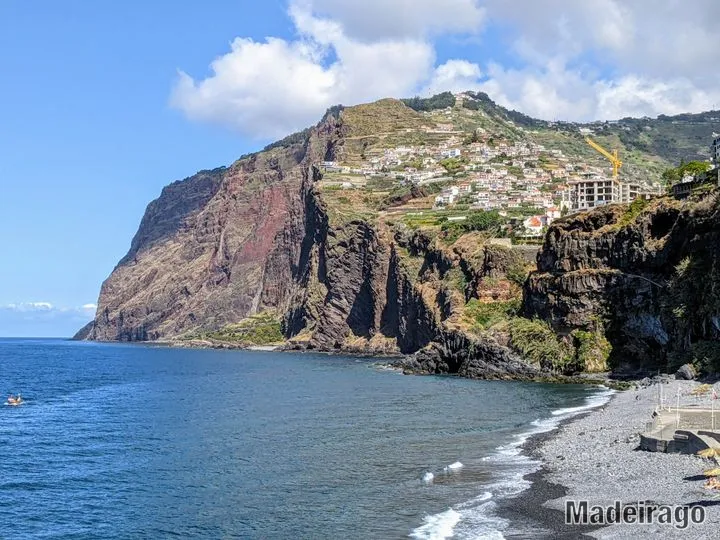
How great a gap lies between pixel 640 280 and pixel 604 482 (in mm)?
58519

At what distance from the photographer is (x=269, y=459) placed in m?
44.4

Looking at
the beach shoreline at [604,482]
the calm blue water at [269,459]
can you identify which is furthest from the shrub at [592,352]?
the beach shoreline at [604,482]

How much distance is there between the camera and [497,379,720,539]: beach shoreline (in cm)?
2627

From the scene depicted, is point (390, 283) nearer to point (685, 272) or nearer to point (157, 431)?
point (685, 272)

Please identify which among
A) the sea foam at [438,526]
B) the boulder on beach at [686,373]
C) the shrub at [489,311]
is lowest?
the sea foam at [438,526]

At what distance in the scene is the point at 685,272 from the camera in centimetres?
7569

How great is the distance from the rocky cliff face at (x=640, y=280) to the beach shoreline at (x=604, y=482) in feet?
91.9

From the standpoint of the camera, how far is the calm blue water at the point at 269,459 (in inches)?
1241

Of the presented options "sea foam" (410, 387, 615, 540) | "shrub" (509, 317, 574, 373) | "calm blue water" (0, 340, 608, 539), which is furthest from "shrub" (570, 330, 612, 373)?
"sea foam" (410, 387, 615, 540)

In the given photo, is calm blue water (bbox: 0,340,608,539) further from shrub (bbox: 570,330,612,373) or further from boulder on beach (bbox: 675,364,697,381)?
boulder on beach (bbox: 675,364,697,381)

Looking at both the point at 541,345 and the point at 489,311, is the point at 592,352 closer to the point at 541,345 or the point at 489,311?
the point at 541,345

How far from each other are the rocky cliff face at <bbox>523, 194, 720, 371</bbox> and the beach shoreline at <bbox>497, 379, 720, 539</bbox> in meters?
28.0

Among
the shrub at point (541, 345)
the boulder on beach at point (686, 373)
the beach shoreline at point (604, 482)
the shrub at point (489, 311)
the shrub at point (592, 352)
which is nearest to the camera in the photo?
the beach shoreline at point (604, 482)

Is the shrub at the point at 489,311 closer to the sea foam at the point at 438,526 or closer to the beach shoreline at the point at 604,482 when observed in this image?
the beach shoreline at the point at 604,482
